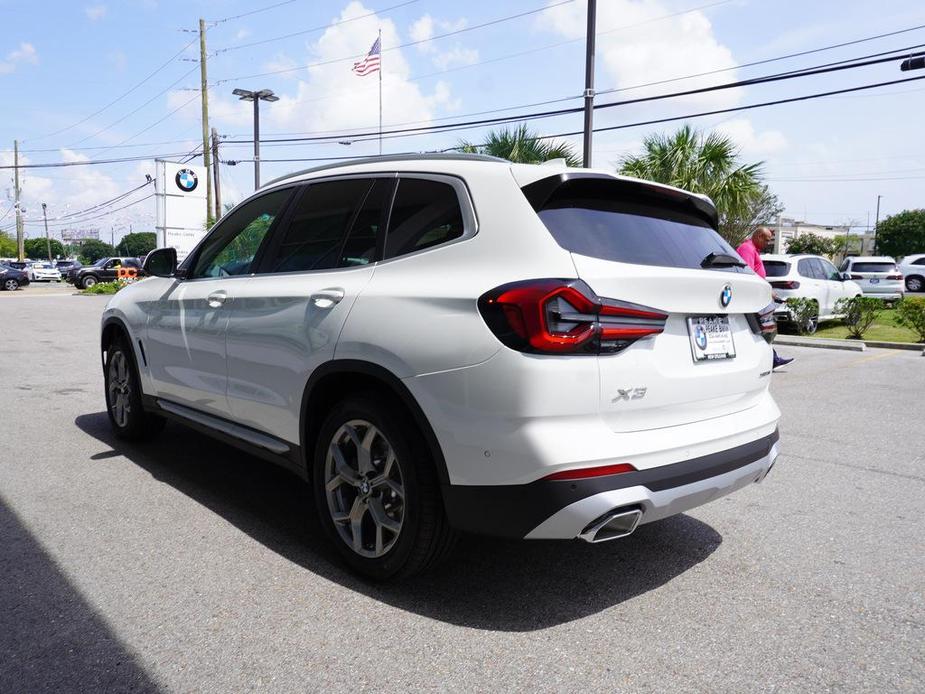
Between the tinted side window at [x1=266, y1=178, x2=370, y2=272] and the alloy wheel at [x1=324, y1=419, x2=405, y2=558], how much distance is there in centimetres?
89

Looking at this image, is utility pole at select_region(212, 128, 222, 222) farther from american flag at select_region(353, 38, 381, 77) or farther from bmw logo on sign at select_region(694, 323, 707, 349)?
bmw logo on sign at select_region(694, 323, 707, 349)

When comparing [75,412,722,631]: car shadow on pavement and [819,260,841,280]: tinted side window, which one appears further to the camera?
[819,260,841,280]: tinted side window

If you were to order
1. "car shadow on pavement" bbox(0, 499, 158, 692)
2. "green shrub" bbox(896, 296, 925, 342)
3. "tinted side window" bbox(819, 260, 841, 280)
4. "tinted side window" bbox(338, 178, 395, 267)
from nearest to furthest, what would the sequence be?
"car shadow on pavement" bbox(0, 499, 158, 692) < "tinted side window" bbox(338, 178, 395, 267) < "green shrub" bbox(896, 296, 925, 342) < "tinted side window" bbox(819, 260, 841, 280)

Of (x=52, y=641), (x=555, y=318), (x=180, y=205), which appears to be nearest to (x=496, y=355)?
(x=555, y=318)

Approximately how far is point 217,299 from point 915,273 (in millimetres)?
33324

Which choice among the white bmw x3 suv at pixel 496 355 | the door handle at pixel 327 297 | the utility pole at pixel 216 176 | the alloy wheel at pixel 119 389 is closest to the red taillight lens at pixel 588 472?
the white bmw x3 suv at pixel 496 355

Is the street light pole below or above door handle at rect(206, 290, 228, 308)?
above

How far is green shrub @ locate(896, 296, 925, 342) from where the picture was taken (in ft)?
44.4

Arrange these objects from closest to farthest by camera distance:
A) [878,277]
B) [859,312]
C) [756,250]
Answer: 1. [756,250]
2. [859,312]
3. [878,277]

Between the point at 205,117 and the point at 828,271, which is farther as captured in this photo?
the point at 205,117

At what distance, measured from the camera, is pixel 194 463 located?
5.14 m

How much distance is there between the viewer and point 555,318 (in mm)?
2557

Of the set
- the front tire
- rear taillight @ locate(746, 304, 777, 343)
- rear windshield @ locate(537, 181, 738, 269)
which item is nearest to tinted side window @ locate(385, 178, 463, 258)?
rear windshield @ locate(537, 181, 738, 269)

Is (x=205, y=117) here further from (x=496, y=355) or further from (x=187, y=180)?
(x=496, y=355)
